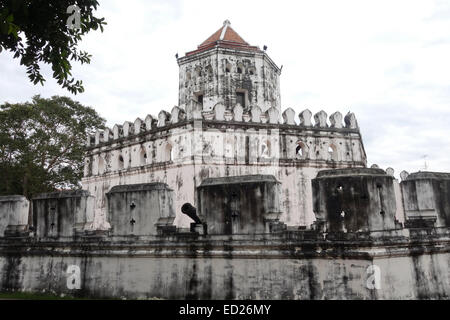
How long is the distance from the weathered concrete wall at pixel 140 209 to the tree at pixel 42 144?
52.1 ft

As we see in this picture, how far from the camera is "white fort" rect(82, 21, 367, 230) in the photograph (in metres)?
15.6

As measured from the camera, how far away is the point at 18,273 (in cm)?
809

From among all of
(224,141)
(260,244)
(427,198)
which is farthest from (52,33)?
(224,141)

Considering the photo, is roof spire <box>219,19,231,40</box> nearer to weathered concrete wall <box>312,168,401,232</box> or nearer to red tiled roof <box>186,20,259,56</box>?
red tiled roof <box>186,20,259,56</box>

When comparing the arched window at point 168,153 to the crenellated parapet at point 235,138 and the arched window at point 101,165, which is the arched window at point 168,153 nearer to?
the crenellated parapet at point 235,138

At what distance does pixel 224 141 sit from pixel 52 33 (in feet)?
32.0

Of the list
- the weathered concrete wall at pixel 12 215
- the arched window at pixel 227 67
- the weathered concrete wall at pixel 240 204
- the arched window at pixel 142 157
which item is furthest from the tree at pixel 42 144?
the weathered concrete wall at pixel 240 204

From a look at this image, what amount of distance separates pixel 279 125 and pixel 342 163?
3570mm

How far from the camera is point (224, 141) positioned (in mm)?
15727

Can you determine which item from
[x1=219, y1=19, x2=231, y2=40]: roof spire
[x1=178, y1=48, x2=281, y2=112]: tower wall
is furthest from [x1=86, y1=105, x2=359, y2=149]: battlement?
[x1=219, y1=19, x2=231, y2=40]: roof spire

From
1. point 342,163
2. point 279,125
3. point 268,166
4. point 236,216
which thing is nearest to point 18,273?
point 236,216

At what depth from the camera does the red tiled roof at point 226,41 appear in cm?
1995

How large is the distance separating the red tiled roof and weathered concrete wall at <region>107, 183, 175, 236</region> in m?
14.4
